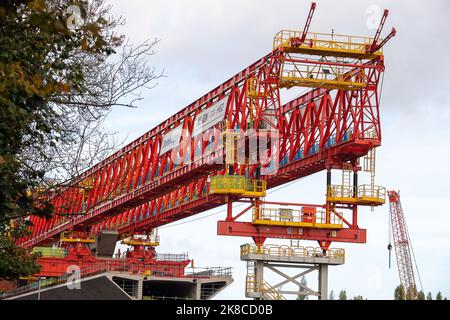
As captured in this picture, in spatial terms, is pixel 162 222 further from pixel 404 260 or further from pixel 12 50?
pixel 404 260

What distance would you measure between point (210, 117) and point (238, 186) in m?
7.41

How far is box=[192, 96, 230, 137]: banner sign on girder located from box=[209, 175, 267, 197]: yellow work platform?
4.92 meters

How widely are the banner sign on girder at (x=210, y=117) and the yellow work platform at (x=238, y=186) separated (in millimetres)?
4919

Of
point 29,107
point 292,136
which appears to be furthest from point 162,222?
point 29,107

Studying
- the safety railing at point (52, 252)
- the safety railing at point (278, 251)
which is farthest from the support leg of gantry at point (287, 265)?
the safety railing at point (52, 252)

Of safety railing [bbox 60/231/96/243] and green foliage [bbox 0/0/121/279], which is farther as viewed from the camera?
safety railing [bbox 60/231/96/243]

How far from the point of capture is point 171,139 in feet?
241

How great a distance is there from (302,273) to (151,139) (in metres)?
23.4

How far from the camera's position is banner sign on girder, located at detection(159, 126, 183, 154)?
72.1m

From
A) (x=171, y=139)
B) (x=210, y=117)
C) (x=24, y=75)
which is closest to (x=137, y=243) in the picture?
(x=171, y=139)

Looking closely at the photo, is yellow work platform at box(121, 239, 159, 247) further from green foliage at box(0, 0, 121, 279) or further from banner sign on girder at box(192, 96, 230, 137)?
green foliage at box(0, 0, 121, 279)

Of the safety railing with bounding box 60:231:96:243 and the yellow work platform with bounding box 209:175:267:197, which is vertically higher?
the yellow work platform with bounding box 209:175:267:197

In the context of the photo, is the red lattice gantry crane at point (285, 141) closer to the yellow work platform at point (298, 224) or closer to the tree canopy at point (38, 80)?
the yellow work platform at point (298, 224)

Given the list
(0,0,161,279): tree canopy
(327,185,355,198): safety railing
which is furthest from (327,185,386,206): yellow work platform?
(0,0,161,279): tree canopy
